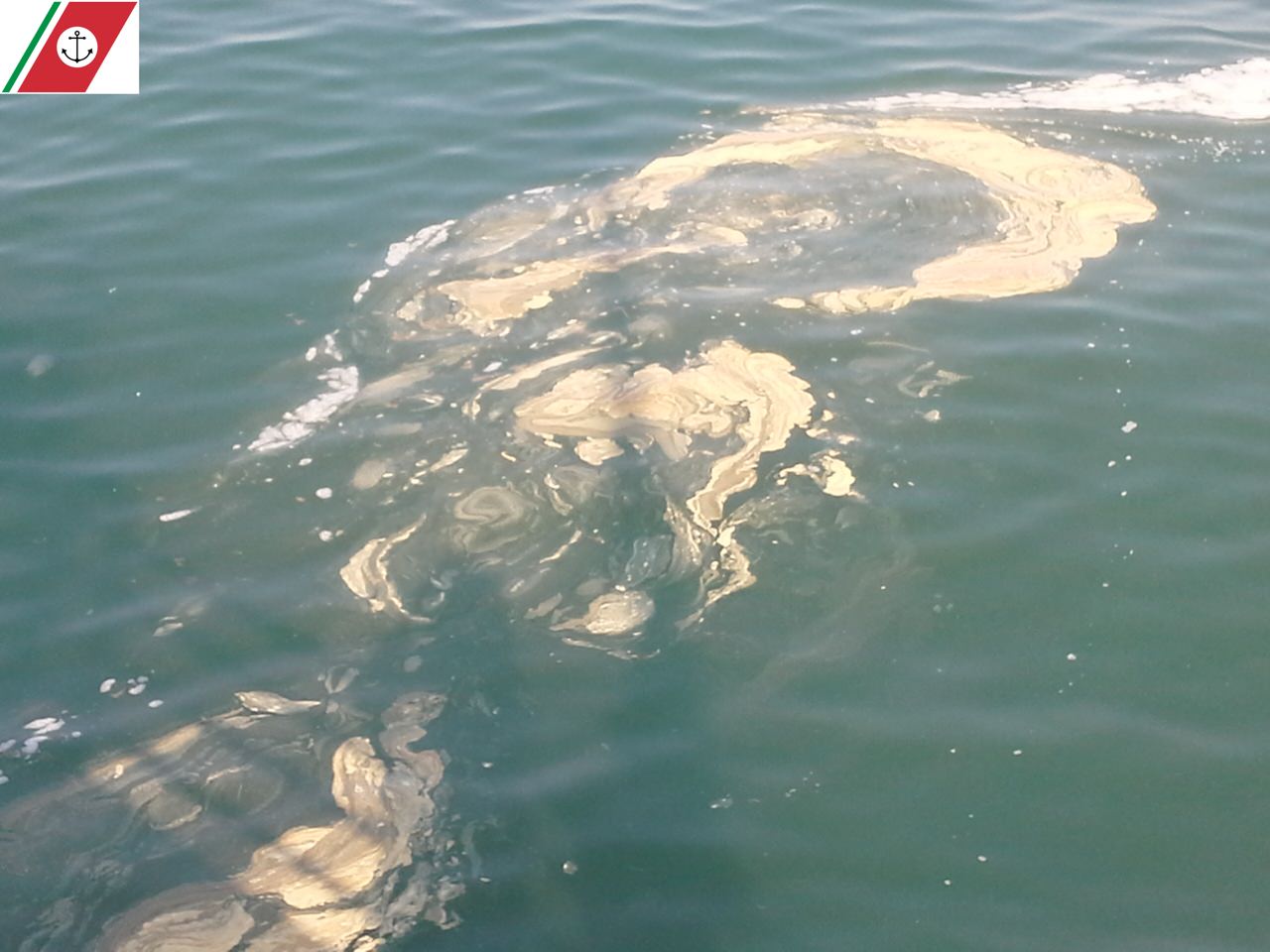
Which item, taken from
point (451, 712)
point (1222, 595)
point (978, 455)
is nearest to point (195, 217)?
point (451, 712)

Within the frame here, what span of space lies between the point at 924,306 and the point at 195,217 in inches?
99.3

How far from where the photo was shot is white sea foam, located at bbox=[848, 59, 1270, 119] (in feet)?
15.7

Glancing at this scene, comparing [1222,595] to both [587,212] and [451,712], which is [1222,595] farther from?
[587,212]

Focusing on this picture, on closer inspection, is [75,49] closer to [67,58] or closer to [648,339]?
[67,58]

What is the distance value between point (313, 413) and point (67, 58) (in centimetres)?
292

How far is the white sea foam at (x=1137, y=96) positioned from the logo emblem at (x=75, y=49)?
10.7 ft

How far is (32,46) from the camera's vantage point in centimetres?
527

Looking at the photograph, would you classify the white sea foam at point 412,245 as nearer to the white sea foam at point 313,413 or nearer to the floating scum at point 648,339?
the floating scum at point 648,339

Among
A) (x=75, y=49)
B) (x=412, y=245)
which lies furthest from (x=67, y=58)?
(x=412, y=245)

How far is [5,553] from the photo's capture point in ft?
9.95

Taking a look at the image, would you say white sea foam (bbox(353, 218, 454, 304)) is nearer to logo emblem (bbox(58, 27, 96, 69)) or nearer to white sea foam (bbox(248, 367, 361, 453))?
white sea foam (bbox(248, 367, 361, 453))

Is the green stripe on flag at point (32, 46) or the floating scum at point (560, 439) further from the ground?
the green stripe on flag at point (32, 46)

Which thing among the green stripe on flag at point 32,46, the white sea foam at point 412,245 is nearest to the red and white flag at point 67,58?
the green stripe on flag at point 32,46

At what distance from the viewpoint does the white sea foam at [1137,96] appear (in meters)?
4.79
